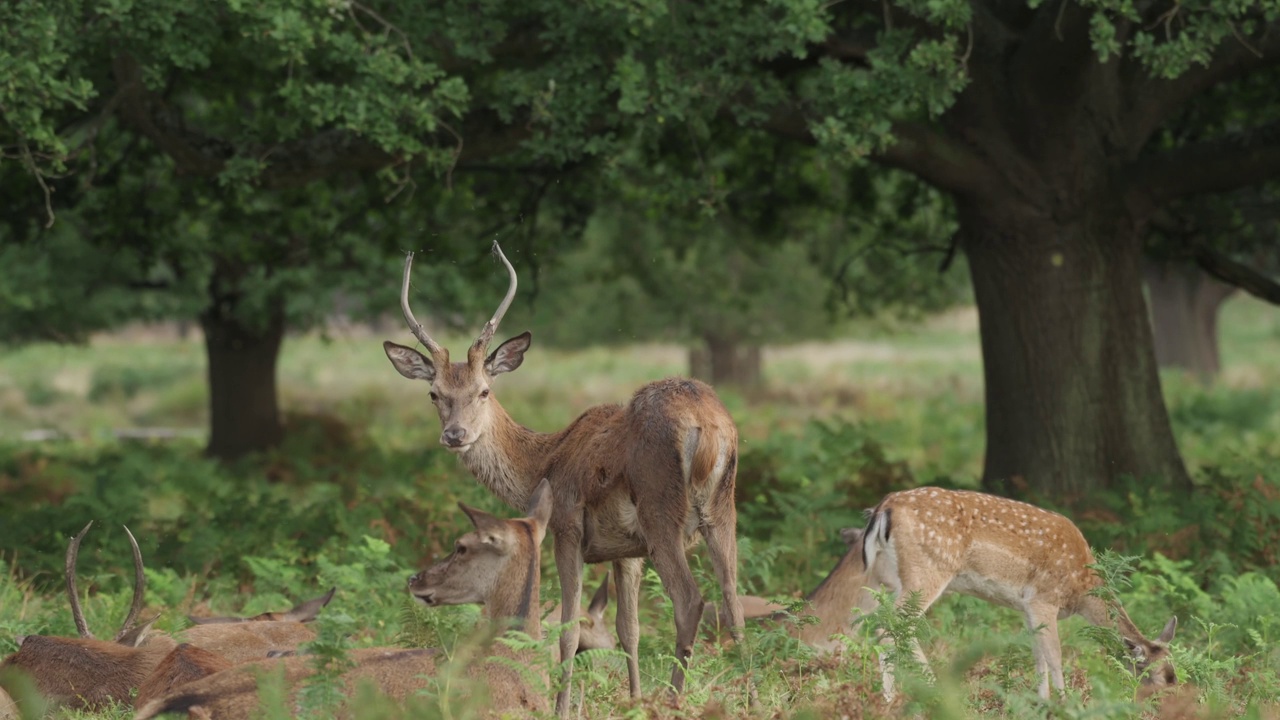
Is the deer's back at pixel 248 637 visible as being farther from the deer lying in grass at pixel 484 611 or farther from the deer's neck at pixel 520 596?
the deer's neck at pixel 520 596

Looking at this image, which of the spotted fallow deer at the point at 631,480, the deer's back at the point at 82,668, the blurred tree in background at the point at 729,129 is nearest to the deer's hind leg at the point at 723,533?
the spotted fallow deer at the point at 631,480

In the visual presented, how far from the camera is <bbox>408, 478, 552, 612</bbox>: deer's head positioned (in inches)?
244

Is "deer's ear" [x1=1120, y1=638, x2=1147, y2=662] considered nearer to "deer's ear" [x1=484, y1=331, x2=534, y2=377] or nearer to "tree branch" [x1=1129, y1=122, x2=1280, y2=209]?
"deer's ear" [x1=484, y1=331, x2=534, y2=377]

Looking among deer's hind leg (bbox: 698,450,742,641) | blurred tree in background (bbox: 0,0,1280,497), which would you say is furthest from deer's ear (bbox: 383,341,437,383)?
blurred tree in background (bbox: 0,0,1280,497)

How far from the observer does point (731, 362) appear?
3409 cm

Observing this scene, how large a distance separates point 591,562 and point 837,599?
1.31 metres

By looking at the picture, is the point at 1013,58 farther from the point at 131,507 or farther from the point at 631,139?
the point at 131,507

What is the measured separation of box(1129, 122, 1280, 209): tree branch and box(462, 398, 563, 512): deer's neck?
6375 millimetres

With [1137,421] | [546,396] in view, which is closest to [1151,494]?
[1137,421]

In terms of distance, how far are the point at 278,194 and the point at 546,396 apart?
17.8 m

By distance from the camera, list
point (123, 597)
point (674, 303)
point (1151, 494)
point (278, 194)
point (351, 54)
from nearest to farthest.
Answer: point (123, 597)
point (351, 54)
point (1151, 494)
point (278, 194)
point (674, 303)

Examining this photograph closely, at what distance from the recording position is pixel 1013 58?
11883 millimetres

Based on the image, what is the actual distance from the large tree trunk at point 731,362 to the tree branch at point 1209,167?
66.9 ft

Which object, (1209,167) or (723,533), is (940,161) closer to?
(1209,167)
